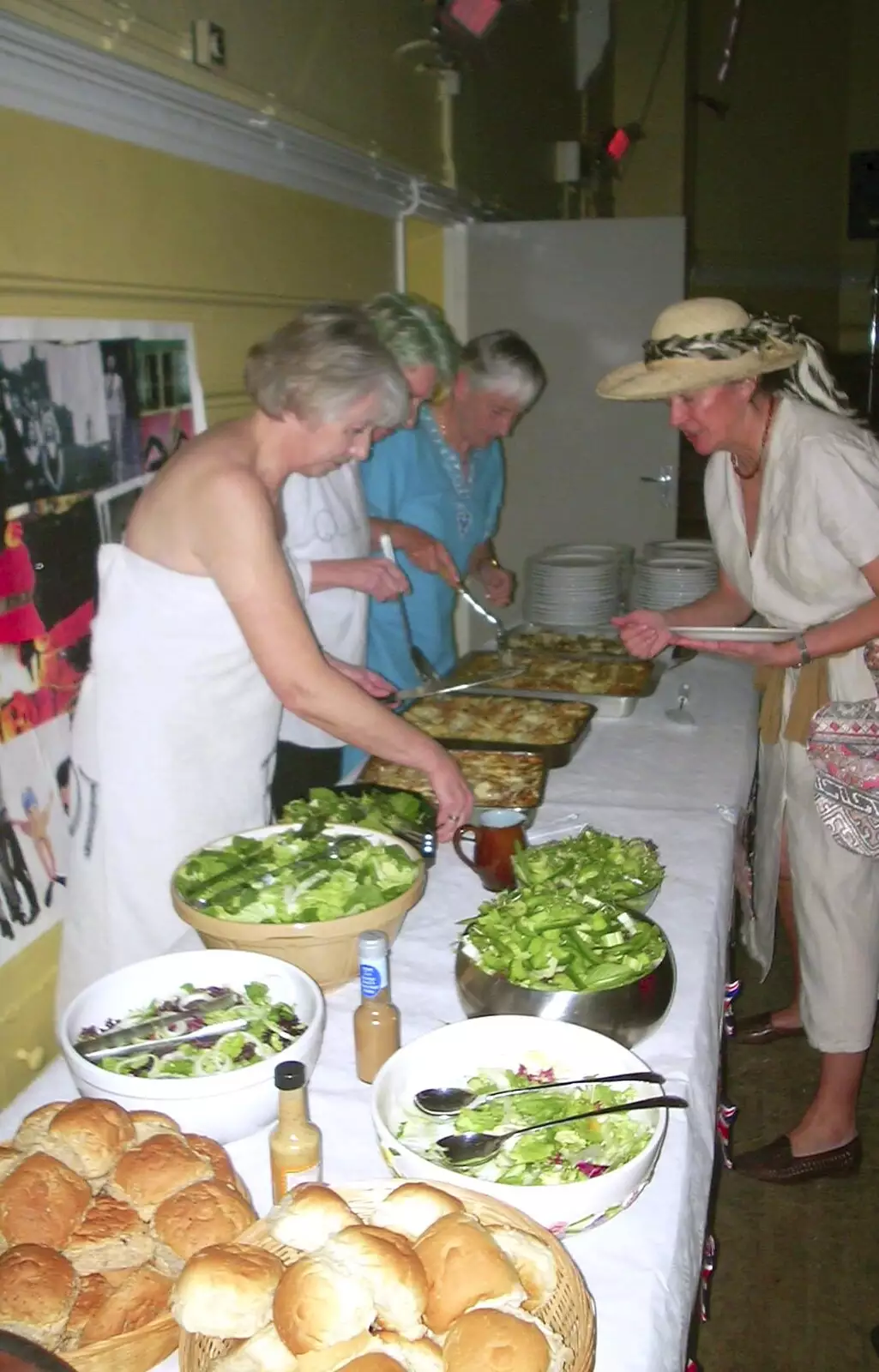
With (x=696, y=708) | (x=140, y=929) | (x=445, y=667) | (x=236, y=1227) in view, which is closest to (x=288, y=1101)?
(x=236, y=1227)

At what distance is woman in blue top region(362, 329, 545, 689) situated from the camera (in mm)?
2664

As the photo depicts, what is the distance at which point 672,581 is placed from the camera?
3252 millimetres

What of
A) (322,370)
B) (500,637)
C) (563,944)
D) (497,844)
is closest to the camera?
(563,944)

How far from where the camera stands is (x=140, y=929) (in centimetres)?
174

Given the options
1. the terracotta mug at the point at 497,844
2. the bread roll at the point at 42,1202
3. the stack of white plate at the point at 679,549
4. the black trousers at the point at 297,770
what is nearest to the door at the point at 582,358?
the stack of white plate at the point at 679,549

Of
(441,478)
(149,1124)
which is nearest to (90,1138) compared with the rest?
(149,1124)

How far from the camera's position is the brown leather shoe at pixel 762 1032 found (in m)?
2.53

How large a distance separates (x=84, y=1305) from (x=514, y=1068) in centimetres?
43

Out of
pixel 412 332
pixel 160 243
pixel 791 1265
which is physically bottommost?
pixel 791 1265

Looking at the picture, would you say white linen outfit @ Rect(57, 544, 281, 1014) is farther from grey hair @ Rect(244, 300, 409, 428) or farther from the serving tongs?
the serving tongs

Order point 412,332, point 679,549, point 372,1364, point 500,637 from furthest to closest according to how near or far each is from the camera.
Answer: point 679,549
point 500,637
point 412,332
point 372,1364

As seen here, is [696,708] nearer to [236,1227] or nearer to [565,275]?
[236,1227]

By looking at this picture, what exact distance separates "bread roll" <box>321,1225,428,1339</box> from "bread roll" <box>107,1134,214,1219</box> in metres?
0.18

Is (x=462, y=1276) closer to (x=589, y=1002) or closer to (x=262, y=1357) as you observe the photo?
(x=262, y=1357)
